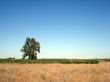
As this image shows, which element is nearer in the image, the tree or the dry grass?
the dry grass

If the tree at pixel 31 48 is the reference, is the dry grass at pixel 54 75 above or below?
below

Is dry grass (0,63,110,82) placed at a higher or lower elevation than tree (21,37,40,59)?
lower

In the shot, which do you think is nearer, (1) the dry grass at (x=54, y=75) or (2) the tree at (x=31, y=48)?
(1) the dry grass at (x=54, y=75)

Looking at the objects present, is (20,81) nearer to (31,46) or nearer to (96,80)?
(96,80)

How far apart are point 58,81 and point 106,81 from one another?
2.92m

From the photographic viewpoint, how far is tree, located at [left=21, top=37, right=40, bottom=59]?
8150cm

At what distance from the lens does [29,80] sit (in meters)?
11.5

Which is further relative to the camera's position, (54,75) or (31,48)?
(31,48)

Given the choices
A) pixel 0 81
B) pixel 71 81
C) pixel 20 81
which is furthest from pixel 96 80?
Answer: pixel 0 81

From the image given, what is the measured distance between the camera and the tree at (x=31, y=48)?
267 ft

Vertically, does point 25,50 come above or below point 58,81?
above

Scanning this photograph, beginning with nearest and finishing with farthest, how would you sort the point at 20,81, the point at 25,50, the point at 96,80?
1. the point at 20,81
2. the point at 96,80
3. the point at 25,50

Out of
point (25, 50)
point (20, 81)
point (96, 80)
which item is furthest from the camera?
point (25, 50)

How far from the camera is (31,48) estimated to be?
3231 inches
